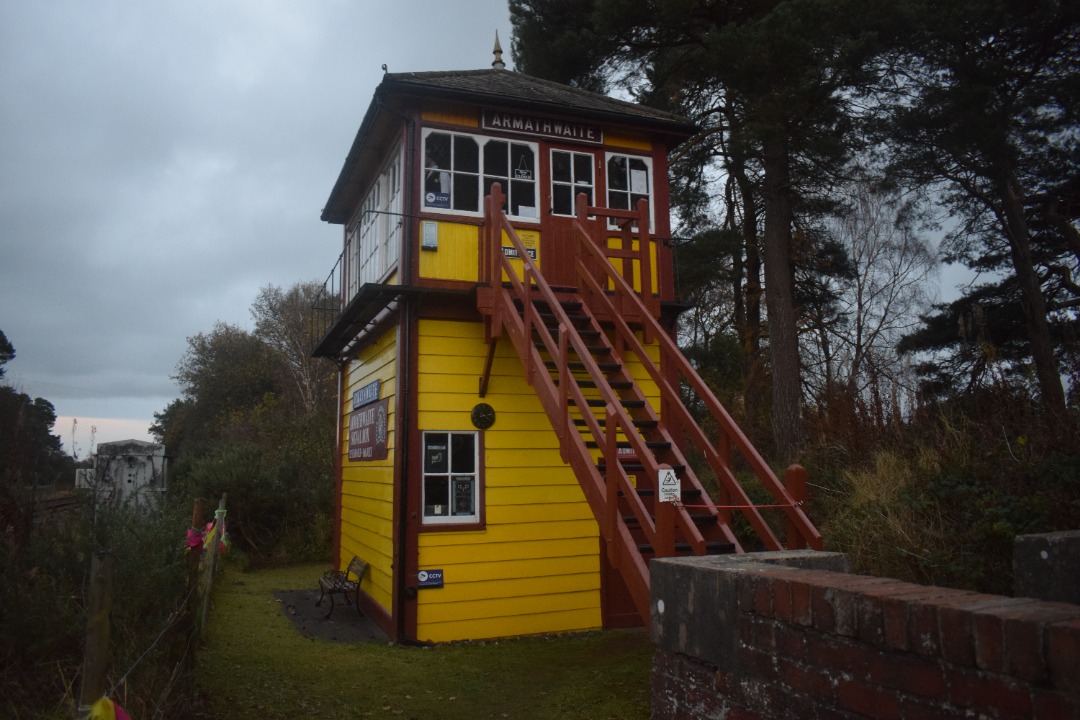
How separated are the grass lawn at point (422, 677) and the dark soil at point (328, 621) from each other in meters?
0.29

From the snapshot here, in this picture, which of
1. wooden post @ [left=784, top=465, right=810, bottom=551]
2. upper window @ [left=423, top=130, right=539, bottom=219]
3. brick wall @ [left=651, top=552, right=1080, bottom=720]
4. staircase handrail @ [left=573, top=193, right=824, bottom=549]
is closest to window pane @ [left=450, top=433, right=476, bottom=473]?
staircase handrail @ [left=573, top=193, right=824, bottom=549]

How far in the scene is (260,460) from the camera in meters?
18.3

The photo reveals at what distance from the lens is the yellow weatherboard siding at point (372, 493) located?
957 cm

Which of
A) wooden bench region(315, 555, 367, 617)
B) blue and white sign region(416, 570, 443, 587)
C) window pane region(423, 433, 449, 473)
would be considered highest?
window pane region(423, 433, 449, 473)

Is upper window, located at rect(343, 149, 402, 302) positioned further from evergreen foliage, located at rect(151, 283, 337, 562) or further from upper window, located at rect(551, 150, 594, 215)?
evergreen foliage, located at rect(151, 283, 337, 562)

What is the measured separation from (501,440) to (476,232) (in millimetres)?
2585

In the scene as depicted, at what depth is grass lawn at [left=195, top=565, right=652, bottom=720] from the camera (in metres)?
6.13

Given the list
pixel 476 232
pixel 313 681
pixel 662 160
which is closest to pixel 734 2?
pixel 662 160

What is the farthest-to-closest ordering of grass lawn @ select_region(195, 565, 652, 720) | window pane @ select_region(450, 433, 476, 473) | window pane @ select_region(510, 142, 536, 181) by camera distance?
1. window pane @ select_region(510, 142, 536, 181)
2. window pane @ select_region(450, 433, 476, 473)
3. grass lawn @ select_region(195, 565, 652, 720)

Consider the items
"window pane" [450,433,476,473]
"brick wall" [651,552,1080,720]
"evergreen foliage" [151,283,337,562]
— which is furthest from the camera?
"evergreen foliage" [151,283,337,562]

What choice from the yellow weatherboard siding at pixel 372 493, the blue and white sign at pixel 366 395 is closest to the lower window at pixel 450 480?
the yellow weatherboard siding at pixel 372 493

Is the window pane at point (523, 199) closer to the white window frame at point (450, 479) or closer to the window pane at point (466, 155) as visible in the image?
the window pane at point (466, 155)

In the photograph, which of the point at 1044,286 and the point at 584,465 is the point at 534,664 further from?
the point at 1044,286

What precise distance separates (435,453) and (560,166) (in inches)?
161
